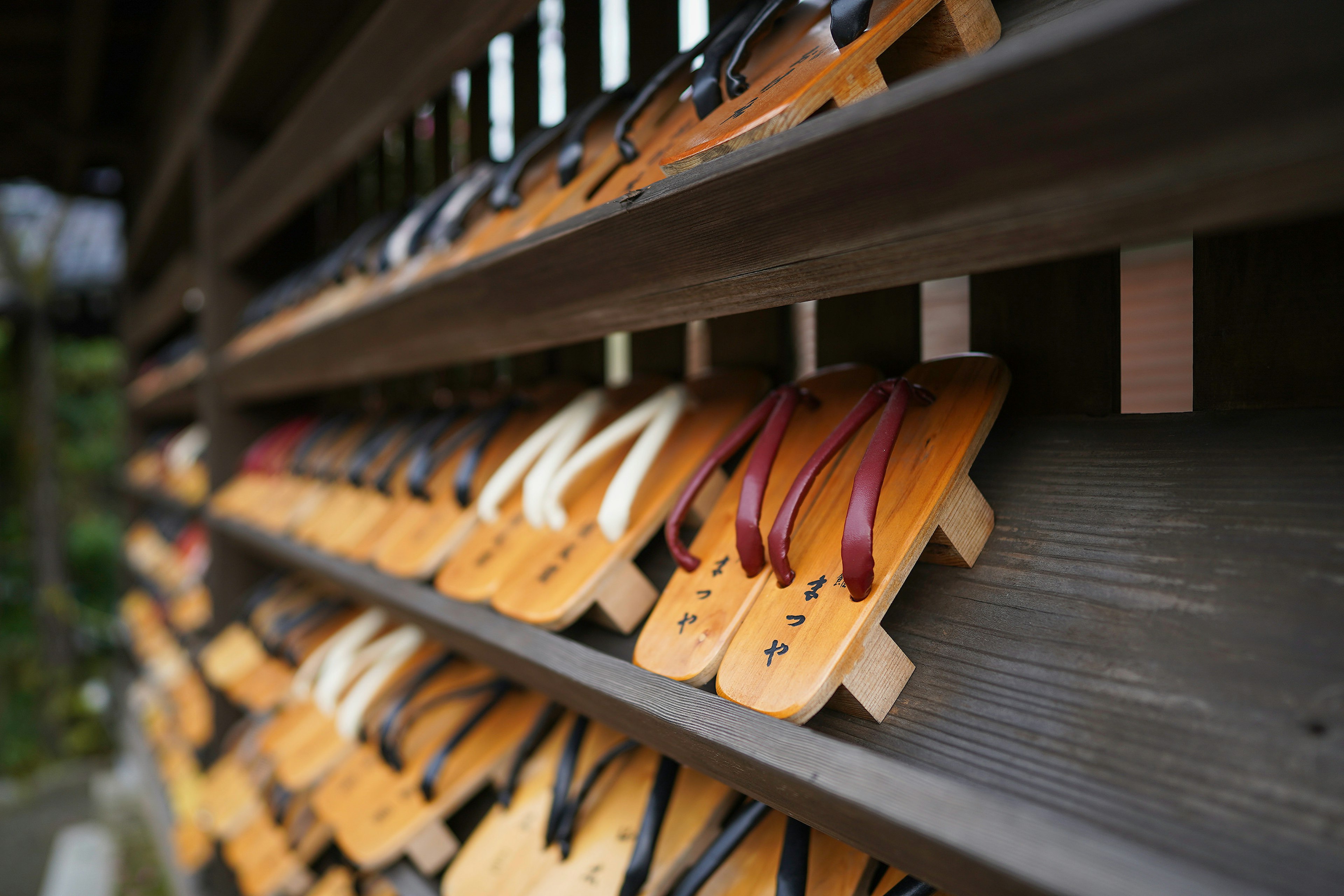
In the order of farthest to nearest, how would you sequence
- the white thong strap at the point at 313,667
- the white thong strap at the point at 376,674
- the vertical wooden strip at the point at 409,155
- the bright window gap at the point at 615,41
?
the vertical wooden strip at the point at 409,155, the white thong strap at the point at 313,667, the white thong strap at the point at 376,674, the bright window gap at the point at 615,41

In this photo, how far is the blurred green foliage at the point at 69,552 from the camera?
4.48 meters

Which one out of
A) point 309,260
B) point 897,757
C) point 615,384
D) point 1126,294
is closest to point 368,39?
point 615,384

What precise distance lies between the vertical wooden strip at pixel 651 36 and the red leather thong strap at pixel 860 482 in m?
0.61

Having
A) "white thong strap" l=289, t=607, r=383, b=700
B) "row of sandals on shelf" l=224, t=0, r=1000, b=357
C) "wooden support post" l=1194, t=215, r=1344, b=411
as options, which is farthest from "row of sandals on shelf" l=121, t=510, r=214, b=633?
"wooden support post" l=1194, t=215, r=1344, b=411

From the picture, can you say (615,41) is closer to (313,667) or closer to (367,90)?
(367,90)

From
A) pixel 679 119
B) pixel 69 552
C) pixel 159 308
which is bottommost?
pixel 69 552

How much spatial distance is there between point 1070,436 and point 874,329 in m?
0.27

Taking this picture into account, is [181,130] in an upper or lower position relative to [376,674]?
upper

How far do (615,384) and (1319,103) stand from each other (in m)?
0.89

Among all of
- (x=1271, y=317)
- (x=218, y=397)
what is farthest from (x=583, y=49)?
(x=218, y=397)

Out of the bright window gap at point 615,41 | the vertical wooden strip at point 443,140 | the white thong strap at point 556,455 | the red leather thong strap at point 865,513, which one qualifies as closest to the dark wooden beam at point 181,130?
the vertical wooden strip at point 443,140

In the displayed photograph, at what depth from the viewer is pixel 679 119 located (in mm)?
823

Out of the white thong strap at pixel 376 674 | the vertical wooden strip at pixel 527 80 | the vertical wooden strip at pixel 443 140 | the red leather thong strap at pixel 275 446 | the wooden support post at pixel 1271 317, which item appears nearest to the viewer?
the wooden support post at pixel 1271 317

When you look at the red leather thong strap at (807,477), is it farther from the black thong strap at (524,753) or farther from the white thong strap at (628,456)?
the black thong strap at (524,753)
